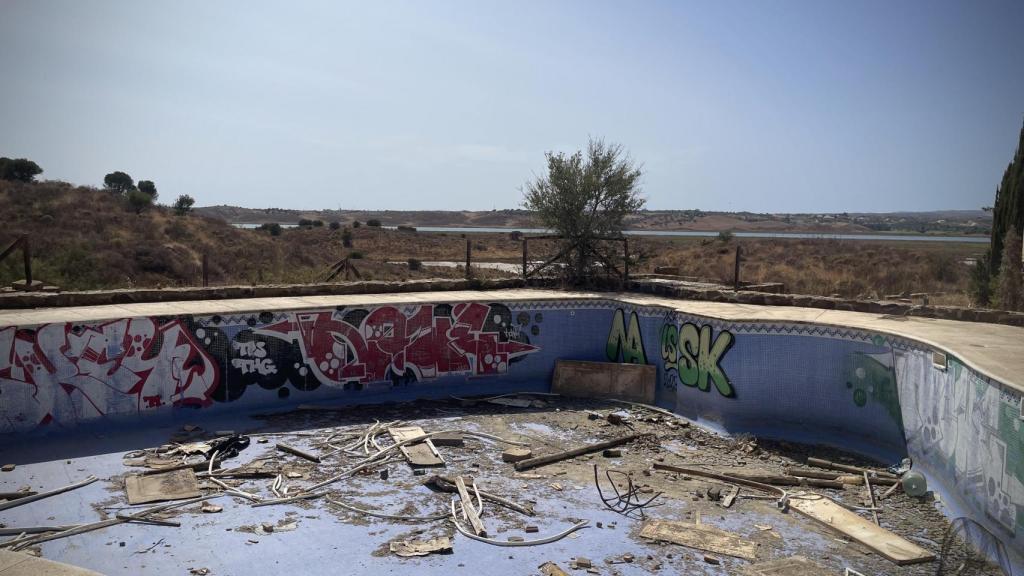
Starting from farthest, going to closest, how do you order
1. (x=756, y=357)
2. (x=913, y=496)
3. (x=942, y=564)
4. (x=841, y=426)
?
(x=756, y=357) → (x=841, y=426) → (x=913, y=496) → (x=942, y=564)

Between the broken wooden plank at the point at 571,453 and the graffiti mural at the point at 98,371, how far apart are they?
→ 6.16 metres

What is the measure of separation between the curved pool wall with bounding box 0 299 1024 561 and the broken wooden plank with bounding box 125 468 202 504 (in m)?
2.86

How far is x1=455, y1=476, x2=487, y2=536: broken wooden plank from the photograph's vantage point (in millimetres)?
9520

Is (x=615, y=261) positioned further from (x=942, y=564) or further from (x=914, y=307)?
(x=942, y=564)

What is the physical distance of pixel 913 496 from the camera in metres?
10.7

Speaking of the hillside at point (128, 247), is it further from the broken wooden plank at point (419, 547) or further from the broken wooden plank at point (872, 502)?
the broken wooden plank at point (872, 502)

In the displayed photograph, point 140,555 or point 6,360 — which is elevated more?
point 6,360

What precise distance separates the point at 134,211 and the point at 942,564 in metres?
45.3

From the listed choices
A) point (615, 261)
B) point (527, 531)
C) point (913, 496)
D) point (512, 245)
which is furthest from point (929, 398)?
point (512, 245)

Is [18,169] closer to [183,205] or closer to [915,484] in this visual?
[183,205]

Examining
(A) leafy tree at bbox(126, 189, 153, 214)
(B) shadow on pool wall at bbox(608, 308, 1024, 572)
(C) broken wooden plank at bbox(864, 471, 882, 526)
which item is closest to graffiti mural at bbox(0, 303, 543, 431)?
(B) shadow on pool wall at bbox(608, 308, 1024, 572)

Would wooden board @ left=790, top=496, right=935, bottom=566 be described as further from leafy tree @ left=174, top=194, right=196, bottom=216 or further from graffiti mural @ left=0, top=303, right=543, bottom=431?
leafy tree @ left=174, top=194, right=196, bottom=216

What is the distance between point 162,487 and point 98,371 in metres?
3.54

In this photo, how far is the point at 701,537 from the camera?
9.41 meters
